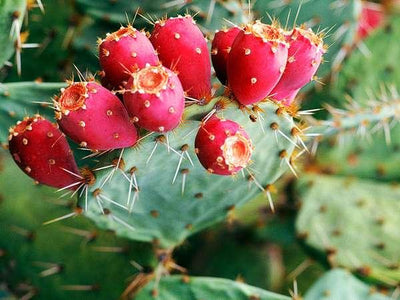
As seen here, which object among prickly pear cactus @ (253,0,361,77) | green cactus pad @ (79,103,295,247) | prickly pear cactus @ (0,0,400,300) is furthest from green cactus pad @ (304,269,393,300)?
prickly pear cactus @ (253,0,361,77)

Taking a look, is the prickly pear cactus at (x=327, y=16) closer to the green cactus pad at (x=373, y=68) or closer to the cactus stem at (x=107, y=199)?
the green cactus pad at (x=373, y=68)

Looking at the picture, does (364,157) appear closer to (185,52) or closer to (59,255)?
(59,255)

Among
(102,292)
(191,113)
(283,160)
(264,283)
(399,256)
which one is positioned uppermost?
(191,113)

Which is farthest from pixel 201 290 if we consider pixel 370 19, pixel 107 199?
pixel 370 19

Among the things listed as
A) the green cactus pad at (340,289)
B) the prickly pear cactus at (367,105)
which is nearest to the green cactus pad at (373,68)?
the prickly pear cactus at (367,105)

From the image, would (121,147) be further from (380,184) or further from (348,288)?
(380,184)

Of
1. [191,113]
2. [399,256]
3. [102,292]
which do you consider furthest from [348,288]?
[191,113]
